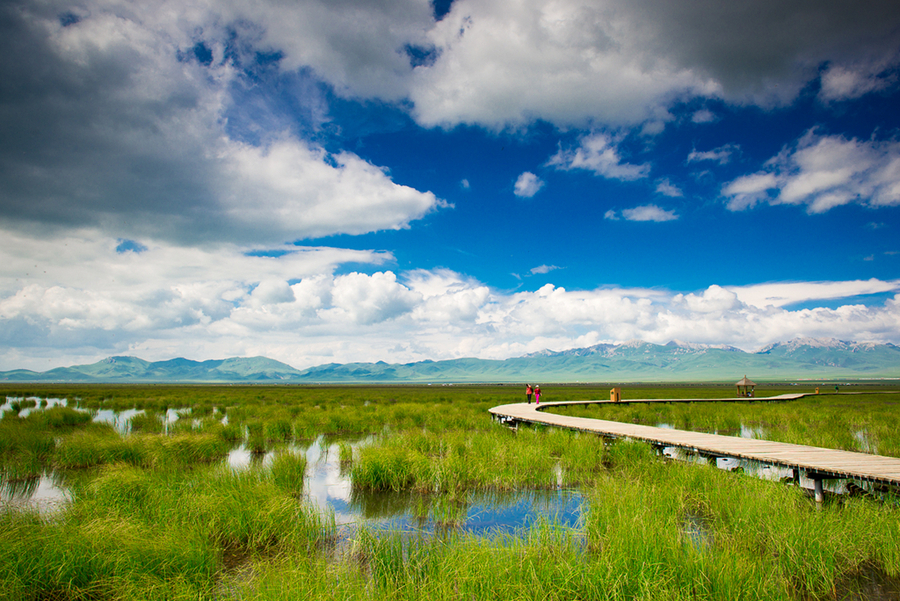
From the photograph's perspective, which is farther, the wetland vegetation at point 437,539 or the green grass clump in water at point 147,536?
the green grass clump in water at point 147,536

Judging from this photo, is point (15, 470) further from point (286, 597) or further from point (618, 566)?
point (618, 566)

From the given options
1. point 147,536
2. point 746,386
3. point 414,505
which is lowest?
point 746,386

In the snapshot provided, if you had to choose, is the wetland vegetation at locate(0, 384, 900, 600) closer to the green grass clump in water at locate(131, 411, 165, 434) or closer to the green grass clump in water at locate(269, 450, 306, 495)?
the green grass clump in water at locate(269, 450, 306, 495)

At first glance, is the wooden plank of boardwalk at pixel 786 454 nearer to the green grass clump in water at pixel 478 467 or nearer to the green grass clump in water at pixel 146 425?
the green grass clump in water at pixel 478 467

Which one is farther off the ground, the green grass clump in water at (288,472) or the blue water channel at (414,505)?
the green grass clump in water at (288,472)

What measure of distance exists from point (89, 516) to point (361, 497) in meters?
4.72

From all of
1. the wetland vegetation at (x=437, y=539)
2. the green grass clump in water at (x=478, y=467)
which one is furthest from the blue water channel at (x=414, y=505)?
the green grass clump in water at (x=478, y=467)

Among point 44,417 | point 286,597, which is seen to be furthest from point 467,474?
point 44,417

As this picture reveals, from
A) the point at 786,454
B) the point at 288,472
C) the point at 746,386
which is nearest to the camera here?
the point at 288,472

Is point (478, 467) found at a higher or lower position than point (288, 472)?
lower

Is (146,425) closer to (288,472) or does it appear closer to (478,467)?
(288,472)

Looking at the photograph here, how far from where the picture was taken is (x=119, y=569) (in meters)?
4.95

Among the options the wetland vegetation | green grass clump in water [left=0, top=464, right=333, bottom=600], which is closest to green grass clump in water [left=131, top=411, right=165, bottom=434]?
the wetland vegetation

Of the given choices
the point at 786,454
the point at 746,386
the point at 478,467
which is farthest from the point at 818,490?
the point at 746,386
